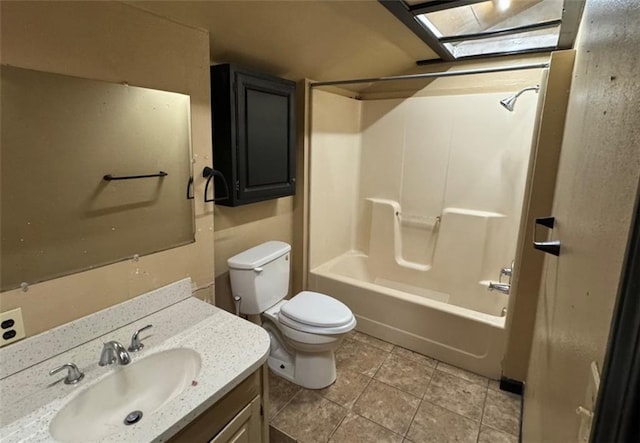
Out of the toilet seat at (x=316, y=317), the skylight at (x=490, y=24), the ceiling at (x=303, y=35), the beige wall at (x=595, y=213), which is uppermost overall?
the skylight at (x=490, y=24)

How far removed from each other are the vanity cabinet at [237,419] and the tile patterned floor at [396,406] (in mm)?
530

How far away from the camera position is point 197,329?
1.39 m

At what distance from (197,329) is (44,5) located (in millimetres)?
1227

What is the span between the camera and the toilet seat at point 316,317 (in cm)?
194

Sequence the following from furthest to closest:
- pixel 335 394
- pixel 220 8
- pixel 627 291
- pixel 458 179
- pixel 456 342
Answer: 1. pixel 458 179
2. pixel 456 342
3. pixel 335 394
4. pixel 220 8
5. pixel 627 291

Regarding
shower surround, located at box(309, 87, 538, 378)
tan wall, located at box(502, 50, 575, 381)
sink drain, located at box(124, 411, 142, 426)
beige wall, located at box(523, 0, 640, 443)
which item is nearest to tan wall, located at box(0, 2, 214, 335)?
sink drain, located at box(124, 411, 142, 426)

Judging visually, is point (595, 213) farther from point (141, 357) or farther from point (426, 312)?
point (426, 312)

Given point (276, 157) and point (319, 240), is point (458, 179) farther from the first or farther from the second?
point (276, 157)

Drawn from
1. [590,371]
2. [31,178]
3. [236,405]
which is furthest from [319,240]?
[590,371]

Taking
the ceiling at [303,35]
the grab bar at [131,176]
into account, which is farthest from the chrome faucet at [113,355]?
the ceiling at [303,35]

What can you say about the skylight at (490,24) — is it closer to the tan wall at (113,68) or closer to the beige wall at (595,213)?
the beige wall at (595,213)

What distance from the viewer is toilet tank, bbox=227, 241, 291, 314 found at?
2.01 metres

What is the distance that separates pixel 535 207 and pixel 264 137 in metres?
1.60

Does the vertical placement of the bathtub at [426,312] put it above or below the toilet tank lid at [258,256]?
below
